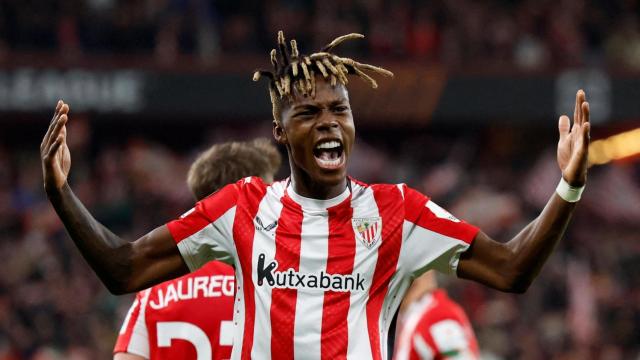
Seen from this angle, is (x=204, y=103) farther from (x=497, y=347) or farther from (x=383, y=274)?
(x=383, y=274)

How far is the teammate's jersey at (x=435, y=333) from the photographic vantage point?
631cm

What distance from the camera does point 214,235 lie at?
384cm

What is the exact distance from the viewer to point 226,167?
466 centimetres

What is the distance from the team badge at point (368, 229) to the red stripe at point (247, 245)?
349mm

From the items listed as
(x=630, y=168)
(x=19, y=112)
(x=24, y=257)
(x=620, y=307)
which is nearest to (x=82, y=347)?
(x=24, y=257)

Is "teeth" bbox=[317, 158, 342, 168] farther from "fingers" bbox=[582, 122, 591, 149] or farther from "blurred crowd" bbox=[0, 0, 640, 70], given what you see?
"blurred crowd" bbox=[0, 0, 640, 70]

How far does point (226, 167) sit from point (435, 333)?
225cm

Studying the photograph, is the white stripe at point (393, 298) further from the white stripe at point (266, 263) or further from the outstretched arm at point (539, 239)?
the white stripe at point (266, 263)

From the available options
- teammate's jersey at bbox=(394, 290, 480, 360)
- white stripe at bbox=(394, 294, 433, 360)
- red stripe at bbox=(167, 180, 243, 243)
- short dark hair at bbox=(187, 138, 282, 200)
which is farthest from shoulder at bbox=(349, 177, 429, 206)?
white stripe at bbox=(394, 294, 433, 360)

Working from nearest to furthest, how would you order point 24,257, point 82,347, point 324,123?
1. point 324,123
2. point 82,347
3. point 24,257

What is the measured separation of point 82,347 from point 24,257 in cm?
149

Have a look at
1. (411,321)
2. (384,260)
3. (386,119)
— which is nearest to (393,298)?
(384,260)

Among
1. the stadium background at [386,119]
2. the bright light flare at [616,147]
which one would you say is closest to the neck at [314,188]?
the stadium background at [386,119]

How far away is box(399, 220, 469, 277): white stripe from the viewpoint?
3.76 metres
